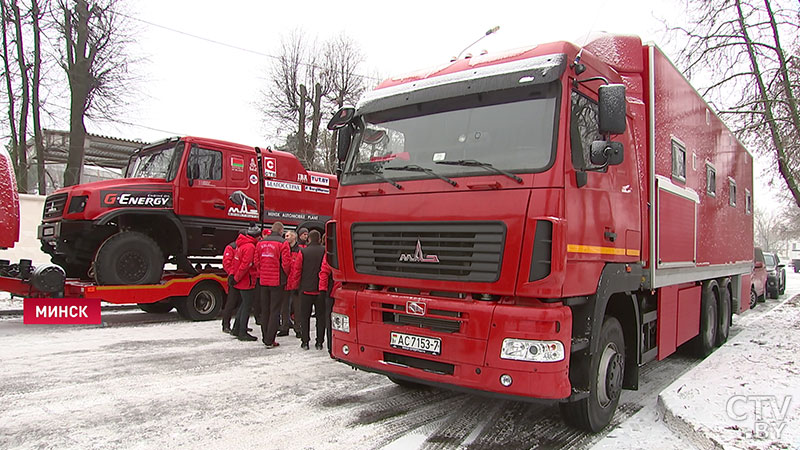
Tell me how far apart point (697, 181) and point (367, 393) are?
4.78m

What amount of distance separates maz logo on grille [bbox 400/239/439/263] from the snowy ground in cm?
141

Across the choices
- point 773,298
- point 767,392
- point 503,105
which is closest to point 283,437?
point 503,105

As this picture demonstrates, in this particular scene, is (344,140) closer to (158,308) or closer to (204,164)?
(204,164)

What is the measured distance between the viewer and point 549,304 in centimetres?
389

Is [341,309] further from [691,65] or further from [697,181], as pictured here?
[691,65]

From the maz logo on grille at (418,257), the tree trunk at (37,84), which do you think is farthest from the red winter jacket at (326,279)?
the tree trunk at (37,84)

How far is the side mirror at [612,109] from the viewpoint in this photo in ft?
13.4

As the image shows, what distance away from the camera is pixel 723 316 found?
27.5 feet

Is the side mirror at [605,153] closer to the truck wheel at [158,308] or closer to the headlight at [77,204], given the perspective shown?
the headlight at [77,204]

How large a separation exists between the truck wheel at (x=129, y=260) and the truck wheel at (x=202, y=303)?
2.29 feet

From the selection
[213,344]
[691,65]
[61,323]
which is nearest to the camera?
[213,344]

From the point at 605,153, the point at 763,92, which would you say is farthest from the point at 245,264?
the point at 763,92

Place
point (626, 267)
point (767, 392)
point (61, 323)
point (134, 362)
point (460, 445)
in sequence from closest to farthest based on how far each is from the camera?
point (460, 445) → point (626, 267) → point (767, 392) → point (134, 362) → point (61, 323)

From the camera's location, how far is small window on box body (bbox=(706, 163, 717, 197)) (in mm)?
7280
